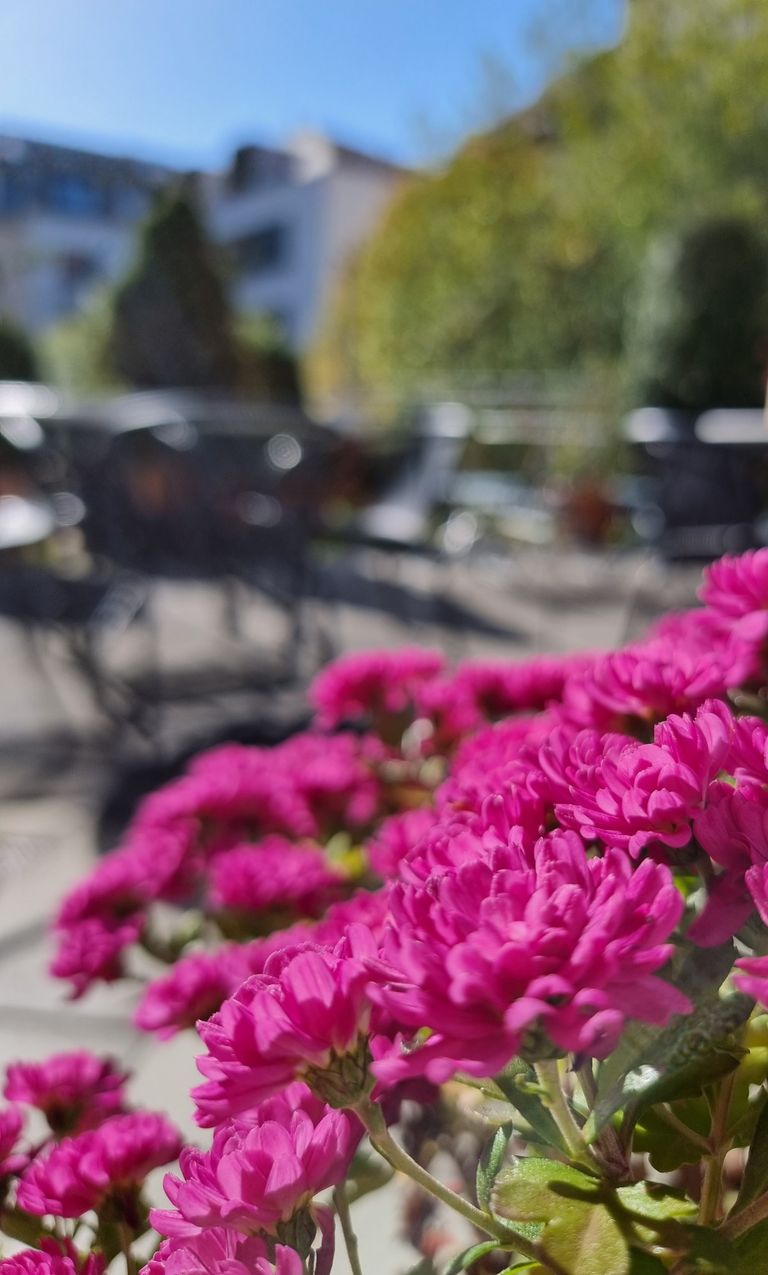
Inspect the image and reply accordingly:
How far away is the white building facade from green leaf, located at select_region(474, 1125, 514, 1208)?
565 centimetres

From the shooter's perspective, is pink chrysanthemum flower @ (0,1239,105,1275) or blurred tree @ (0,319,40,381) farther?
blurred tree @ (0,319,40,381)

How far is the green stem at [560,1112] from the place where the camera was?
1.32ft

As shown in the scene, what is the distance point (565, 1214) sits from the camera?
17.3 inches

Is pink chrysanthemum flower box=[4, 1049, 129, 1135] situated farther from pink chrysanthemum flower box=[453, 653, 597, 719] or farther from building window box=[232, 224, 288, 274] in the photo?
building window box=[232, 224, 288, 274]

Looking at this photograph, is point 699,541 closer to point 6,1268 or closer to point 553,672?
point 553,672

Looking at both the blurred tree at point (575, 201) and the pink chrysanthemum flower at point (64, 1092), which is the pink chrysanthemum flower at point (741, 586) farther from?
the blurred tree at point (575, 201)

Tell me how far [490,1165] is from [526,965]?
17 centimetres

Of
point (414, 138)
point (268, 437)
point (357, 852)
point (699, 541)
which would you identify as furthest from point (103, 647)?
point (414, 138)

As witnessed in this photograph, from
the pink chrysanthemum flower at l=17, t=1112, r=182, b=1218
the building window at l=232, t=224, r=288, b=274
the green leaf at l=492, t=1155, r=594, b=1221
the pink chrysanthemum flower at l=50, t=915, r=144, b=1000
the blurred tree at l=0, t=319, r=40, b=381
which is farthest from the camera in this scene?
the building window at l=232, t=224, r=288, b=274

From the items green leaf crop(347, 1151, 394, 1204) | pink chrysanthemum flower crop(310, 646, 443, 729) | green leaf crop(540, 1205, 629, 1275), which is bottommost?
green leaf crop(347, 1151, 394, 1204)

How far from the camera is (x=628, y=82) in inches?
423

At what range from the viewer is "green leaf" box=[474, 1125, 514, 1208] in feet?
1.51

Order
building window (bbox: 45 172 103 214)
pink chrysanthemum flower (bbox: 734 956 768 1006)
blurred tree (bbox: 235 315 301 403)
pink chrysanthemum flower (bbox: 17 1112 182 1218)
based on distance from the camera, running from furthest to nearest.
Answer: blurred tree (bbox: 235 315 301 403)
building window (bbox: 45 172 103 214)
pink chrysanthemum flower (bbox: 17 1112 182 1218)
pink chrysanthemum flower (bbox: 734 956 768 1006)

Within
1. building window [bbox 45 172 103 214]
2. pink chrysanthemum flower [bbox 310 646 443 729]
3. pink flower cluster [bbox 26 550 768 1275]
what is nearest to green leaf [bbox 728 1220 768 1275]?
pink flower cluster [bbox 26 550 768 1275]
